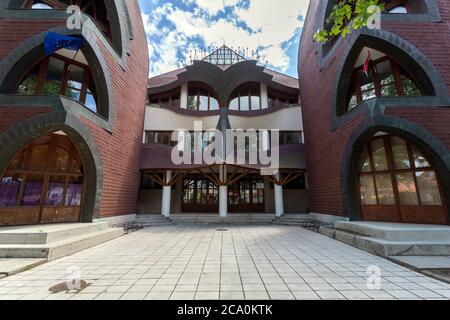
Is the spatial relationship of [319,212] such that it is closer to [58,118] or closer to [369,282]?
[369,282]

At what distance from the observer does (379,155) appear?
30.7ft

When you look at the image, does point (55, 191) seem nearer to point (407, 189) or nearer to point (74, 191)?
point (74, 191)

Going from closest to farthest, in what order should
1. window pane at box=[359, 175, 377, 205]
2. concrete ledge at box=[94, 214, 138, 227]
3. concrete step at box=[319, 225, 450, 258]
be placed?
concrete step at box=[319, 225, 450, 258], window pane at box=[359, 175, 377, 205], concrete ledge at box=[94, 214, 138, 227]

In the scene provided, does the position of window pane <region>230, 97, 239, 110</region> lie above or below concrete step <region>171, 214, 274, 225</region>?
above

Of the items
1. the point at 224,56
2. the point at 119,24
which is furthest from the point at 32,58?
the point at 224,56

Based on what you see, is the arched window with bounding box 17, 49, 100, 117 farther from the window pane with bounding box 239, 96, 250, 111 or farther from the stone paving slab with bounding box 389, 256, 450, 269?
the stone paving slab with bounding box 389, 256, 450, 269

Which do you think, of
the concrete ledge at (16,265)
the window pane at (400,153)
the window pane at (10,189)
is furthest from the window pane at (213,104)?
the concrete ledge at (16,265)

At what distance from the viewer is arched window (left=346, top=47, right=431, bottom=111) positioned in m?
9.19

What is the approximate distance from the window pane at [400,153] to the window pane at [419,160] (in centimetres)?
25

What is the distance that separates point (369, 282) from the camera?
3934 mm

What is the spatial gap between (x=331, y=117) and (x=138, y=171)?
12.6 metres

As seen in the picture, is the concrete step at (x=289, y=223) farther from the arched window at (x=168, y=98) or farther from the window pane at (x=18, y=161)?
the window pane at (x=18, y=161)

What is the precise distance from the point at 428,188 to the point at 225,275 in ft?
29.6

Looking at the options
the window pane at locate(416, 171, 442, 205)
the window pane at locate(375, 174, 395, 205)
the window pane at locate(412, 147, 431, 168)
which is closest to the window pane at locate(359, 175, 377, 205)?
the window pane at locate(375, 174, 395, 205)
